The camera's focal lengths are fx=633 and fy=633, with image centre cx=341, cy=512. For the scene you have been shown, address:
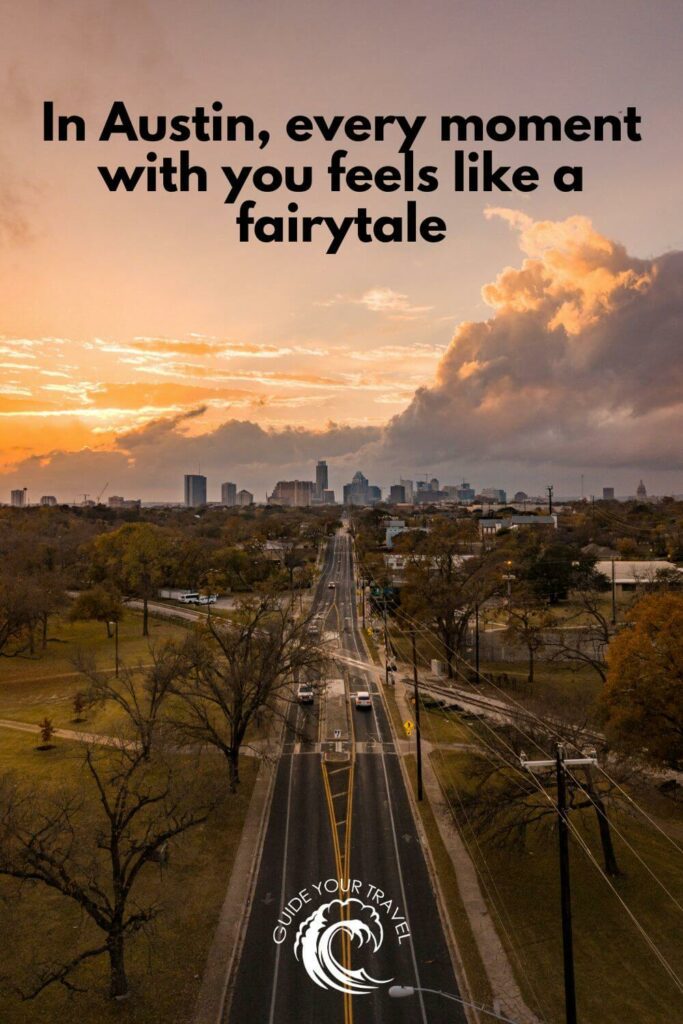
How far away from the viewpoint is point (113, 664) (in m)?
53.1

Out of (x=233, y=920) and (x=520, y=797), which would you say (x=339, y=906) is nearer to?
(x=233, y=920)

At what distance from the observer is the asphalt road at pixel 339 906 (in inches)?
689

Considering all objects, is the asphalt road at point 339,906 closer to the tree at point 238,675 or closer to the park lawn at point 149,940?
the park lawn at point 149,940

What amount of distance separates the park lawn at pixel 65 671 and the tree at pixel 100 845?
23.6ft

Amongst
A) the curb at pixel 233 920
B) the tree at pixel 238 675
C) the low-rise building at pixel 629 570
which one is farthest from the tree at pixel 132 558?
the low-rise building at pixel 629 570

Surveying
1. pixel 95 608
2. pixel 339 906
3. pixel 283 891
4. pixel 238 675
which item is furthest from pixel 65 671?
pixel 339 906

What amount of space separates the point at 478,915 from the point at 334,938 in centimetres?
495

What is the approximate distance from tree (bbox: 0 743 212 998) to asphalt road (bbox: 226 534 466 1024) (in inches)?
150

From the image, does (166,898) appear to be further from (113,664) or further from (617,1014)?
(113,664)

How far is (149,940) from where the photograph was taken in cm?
1984

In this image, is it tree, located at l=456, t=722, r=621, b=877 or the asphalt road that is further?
tree, located at l=456, t=722, r=621, b=877

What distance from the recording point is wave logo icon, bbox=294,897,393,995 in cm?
1823

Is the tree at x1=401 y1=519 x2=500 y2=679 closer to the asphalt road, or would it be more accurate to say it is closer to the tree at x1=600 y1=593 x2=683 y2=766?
the asphalt road

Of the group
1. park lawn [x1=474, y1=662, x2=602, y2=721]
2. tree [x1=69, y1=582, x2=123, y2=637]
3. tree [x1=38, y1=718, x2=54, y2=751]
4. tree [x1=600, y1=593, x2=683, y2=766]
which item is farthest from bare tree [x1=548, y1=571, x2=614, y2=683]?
tree [x1=69, y1=582, x2=123, y2=637]
